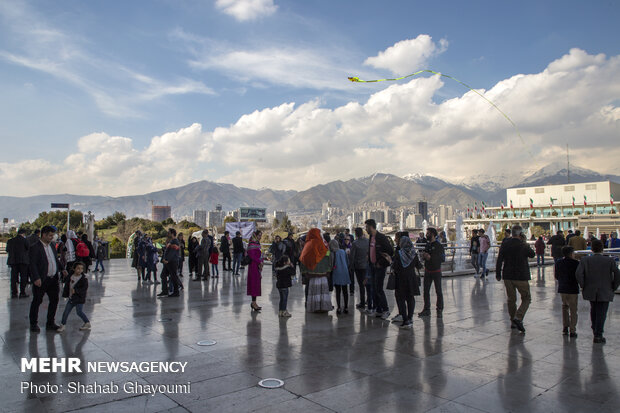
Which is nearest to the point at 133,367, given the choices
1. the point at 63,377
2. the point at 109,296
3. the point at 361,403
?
the point at 63,377

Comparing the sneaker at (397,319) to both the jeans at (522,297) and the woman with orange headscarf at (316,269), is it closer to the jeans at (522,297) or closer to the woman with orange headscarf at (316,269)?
the woman with orange headscarf at (316,269)

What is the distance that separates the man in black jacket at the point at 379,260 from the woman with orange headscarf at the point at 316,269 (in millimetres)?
879

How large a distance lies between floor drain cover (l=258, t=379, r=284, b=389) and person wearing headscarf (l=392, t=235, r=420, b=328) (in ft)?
11.1

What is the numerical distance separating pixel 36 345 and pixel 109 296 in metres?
5.05

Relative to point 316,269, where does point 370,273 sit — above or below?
below

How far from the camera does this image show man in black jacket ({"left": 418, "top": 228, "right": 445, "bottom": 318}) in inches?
328

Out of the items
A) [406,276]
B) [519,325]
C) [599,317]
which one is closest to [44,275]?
[406,276]

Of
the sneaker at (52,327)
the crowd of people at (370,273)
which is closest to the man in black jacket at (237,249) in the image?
the crowd of people at (370,273)

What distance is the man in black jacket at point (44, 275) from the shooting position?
669 cm

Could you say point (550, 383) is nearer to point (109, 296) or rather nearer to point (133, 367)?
point (133, 367)

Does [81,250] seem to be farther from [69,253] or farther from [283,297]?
[283,297]

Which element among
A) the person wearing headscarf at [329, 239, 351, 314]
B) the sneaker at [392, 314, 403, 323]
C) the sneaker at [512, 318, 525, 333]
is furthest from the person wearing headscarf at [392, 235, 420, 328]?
the sneaker at [512, 318, 525, 333]

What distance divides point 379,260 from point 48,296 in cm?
573

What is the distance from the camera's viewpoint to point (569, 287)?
646 cm
